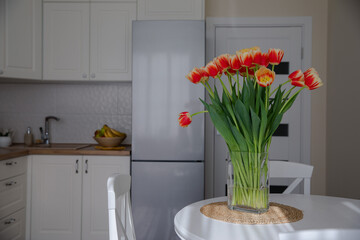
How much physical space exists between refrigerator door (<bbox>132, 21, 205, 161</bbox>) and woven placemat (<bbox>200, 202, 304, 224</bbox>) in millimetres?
1308

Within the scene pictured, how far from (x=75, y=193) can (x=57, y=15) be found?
5.16 ft

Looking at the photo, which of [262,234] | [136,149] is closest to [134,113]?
[136,149]

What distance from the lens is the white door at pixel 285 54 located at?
3.36 m

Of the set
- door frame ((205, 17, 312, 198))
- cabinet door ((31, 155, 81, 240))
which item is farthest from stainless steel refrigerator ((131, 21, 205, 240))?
door frame ((205, 17, 312, 198))

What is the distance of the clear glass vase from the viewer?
4.06ft

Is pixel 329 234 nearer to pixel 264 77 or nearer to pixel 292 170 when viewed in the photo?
pixel 264 77

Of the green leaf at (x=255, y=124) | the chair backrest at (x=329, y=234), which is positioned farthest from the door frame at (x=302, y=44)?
the chair backrest at (x=329, y=234)

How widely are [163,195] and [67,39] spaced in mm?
1615

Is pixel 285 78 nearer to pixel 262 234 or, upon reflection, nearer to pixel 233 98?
pixel 233 98

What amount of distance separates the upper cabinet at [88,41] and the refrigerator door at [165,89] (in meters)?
0.33

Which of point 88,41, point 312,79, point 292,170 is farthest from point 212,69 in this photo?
point 88,41

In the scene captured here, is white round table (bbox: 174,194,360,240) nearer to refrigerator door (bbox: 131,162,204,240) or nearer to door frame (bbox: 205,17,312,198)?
refrigerator door (bbox: 131,162,204,240)

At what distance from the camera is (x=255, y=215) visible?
1264 mm

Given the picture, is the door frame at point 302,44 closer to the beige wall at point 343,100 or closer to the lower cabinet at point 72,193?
the beige wall at point 343,100
